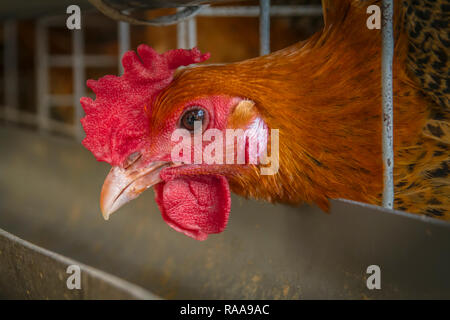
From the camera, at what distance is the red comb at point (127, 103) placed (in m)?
1.05

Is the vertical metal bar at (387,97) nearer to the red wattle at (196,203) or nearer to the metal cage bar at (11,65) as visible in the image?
Result: the red wattle at (196,203)

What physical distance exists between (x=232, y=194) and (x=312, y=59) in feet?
1.32

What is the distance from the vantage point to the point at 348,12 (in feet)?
3.63

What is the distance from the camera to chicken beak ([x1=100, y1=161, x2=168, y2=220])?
102 centimetres

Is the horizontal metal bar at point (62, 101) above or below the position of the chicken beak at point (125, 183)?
above

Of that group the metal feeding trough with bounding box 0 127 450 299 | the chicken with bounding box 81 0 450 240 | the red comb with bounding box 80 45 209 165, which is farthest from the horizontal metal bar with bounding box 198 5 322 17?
the metal feeding trough with bounding box 0 127 450 299

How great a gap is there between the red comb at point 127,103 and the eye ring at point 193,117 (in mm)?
90

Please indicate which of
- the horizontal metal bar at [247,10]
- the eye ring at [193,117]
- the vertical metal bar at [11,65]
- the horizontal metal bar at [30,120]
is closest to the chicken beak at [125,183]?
the eye ring at [193,117]

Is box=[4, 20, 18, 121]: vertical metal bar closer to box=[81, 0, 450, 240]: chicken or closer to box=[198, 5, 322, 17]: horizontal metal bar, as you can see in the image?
box=[198, 5, 322, 17]: horizontal metal bar

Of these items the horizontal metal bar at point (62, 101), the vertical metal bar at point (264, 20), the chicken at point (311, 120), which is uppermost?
the horizontal metal bar at point (62, 101)

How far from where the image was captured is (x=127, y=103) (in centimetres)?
108

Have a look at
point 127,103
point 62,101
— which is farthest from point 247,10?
point 62,101

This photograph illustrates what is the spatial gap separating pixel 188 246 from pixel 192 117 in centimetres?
49
